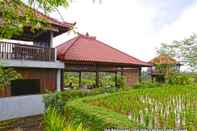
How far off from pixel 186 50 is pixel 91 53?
13.2 metres

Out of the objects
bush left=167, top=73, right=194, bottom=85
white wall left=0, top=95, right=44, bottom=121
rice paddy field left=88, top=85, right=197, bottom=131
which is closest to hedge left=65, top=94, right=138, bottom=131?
rice paddy field left=88, top=85, right=197, bottom=131

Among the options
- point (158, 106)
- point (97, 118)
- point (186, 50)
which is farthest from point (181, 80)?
point (97, 118)

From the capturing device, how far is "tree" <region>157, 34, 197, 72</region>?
3076 centimetres

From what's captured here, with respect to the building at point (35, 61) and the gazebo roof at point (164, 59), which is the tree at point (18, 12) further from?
the gazebo roof at point (164, 59)

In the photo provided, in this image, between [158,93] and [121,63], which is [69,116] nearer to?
[158,93]

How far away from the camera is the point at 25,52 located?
16141 millimetres

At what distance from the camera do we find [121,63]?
21.9 metres

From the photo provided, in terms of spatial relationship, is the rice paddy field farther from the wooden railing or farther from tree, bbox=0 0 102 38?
the wooden railing

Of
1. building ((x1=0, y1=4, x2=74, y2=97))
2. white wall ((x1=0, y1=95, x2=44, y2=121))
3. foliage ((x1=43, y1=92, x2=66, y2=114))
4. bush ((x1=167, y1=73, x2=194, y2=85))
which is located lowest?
white wall ((x1=0, y1=95, x2=44, y2=121))

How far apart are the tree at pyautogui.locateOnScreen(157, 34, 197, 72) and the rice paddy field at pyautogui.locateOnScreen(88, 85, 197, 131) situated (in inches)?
498

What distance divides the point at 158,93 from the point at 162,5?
624 centimetres

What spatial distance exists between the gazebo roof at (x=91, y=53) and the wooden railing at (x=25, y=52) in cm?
126

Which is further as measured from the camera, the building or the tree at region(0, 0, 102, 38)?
the building

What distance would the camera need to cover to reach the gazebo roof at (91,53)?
19192 millimetres
